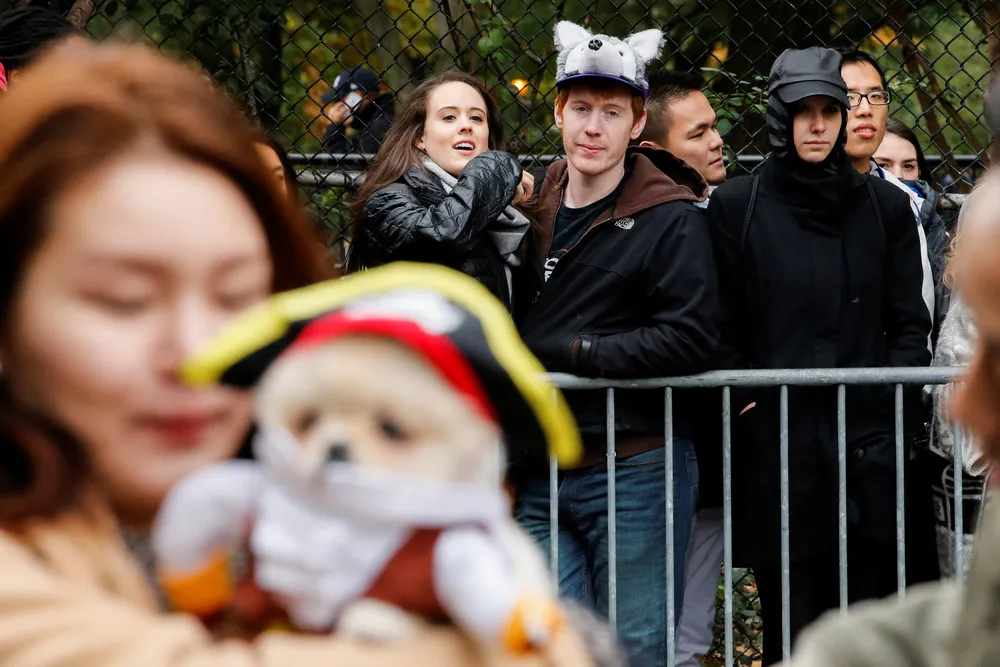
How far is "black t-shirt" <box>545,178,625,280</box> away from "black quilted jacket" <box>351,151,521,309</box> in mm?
156

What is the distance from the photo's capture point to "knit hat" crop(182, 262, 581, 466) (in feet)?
3.55

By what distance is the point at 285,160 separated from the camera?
4.04 meters

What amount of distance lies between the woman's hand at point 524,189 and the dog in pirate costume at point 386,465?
9.61 ft

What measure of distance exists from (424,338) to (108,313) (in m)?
0.31

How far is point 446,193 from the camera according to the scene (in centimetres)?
403

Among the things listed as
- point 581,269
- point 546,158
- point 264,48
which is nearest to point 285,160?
point 581,269

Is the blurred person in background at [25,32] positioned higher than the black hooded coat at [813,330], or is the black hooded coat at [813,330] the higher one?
the blurred person in background at [25,32]

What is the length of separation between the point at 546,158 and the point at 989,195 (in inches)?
174

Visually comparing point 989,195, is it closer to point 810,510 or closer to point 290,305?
point 290,305

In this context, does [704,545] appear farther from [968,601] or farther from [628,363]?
[968,601]

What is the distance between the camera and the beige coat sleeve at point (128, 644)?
106 centimetres

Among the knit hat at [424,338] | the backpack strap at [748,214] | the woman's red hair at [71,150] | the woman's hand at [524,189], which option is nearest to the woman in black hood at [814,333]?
the backpack strap at [748,214]

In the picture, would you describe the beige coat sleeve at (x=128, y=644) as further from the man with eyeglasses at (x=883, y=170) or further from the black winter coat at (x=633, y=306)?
the man with eyeglasses at (x=883, y=170)

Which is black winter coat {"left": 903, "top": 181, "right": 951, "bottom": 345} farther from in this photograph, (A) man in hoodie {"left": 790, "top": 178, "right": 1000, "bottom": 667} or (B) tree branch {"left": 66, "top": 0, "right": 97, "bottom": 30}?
(B) tree branch {"left": 66, "top": 0, "right": 97, "bottom": 30}
